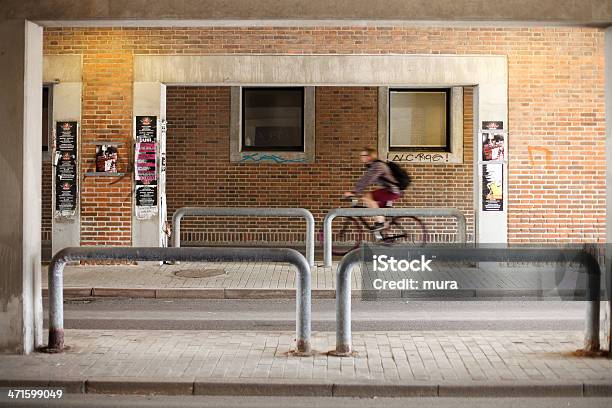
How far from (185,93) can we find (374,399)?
1278 centimetres

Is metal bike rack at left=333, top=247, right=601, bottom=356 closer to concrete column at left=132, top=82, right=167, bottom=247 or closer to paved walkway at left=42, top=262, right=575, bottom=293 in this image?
paved walkway at left=42, top=262, right=575, bottom=293

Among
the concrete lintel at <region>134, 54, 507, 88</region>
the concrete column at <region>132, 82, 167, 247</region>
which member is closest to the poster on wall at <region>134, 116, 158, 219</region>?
the concrete column at <region>132, 82, 167, 247</region>

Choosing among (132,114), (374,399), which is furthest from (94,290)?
(374,399)

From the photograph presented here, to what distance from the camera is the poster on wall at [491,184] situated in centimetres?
1347

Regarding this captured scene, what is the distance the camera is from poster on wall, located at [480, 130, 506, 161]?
528 inches

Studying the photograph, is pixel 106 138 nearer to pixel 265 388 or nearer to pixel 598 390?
pixel 265 388

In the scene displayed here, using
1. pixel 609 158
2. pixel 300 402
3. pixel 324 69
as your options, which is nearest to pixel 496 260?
pixel 609 158

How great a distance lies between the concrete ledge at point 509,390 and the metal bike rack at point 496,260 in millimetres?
1203

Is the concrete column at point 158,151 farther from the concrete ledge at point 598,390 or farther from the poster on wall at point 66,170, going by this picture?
the concrete ledge at point 598,390

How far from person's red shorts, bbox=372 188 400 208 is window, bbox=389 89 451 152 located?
12.4 ft

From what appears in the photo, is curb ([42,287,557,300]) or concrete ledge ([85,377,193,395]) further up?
curb ([42,287,557,300])

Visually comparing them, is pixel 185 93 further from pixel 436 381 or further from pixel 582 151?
pixel 436 381

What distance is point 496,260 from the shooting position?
7055 mm

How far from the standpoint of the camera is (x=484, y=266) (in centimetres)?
1345
